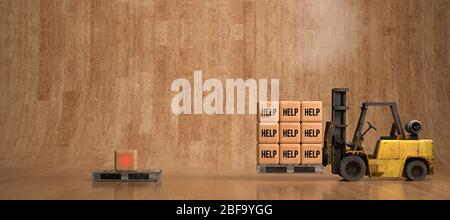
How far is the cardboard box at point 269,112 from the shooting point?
12008 millimetres

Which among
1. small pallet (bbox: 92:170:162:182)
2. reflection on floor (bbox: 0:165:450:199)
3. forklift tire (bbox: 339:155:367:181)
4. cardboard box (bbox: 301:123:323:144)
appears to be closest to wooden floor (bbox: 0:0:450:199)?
reflection on floor (bbox: 0:165:450:199)

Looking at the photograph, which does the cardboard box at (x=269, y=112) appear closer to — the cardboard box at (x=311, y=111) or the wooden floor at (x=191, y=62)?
the cardboard box at (x=311, y=111)

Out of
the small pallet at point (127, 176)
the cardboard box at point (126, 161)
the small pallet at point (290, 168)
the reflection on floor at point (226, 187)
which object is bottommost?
the reflection on floor at point (226, 187)

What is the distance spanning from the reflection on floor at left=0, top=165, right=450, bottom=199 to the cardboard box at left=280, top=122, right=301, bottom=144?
0.60 meters

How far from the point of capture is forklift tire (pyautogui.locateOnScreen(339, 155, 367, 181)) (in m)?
11.0

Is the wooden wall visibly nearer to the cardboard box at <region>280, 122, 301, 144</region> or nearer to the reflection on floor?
the reflection on floor

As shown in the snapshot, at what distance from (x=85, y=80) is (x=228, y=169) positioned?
426 centimetres

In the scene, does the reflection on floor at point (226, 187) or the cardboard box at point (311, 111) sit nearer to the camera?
the reflection on floor at point (226, 187)

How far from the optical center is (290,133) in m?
12.0

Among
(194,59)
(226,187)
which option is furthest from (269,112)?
(194,59)

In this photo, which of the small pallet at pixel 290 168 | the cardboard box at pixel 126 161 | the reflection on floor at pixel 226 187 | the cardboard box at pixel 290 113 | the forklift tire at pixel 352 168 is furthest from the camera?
the cardboard box at pixel 290 113

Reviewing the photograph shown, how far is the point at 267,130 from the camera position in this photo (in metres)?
12.0

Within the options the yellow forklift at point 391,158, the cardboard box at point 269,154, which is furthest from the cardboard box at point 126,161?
the yellow forklift at point 391,158
